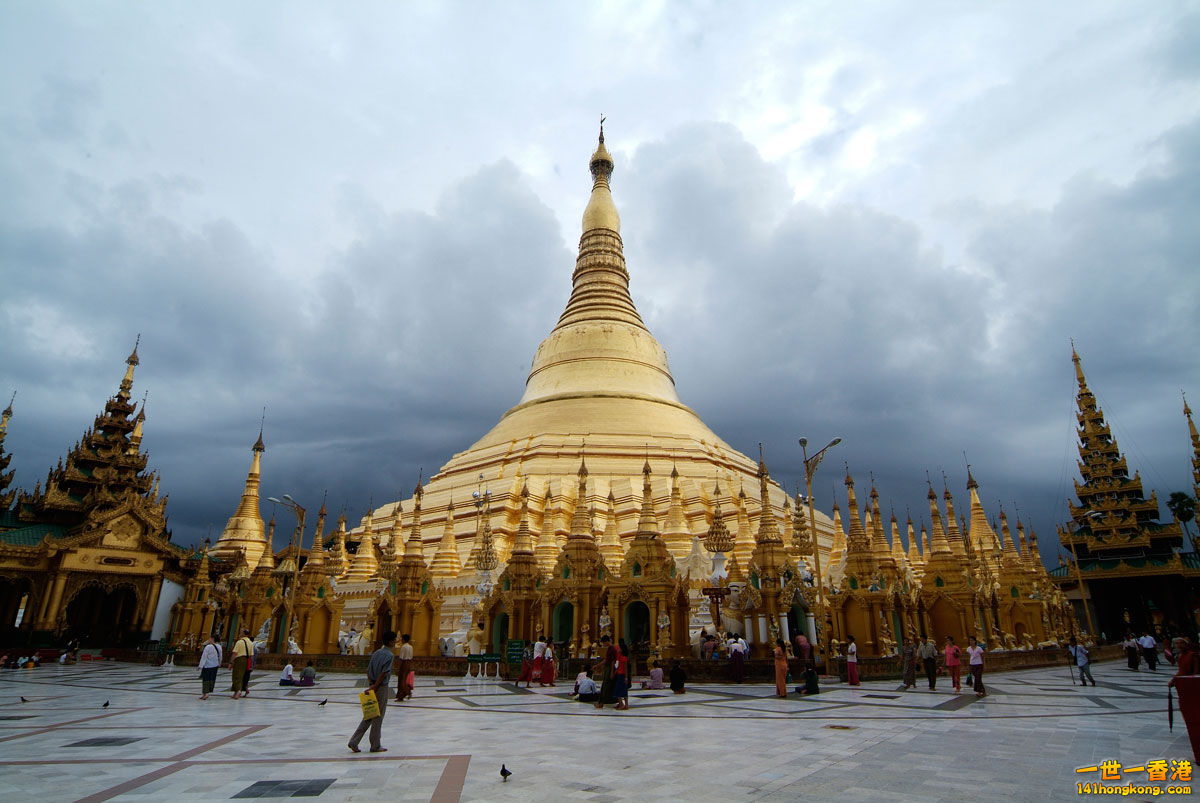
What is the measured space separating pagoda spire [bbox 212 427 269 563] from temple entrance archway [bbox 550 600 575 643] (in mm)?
25979

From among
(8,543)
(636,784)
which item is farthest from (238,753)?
(8,543)

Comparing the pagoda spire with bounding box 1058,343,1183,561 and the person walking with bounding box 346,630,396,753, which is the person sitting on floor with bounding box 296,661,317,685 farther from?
the pagoda spire with bounding box 1058,343,1183,561

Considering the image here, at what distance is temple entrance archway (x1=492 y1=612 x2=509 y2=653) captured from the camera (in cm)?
2228

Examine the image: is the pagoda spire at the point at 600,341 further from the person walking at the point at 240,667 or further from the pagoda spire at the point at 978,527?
the person walking at the point at 240,667

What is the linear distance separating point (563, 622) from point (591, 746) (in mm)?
14147

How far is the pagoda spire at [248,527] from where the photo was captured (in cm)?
4109

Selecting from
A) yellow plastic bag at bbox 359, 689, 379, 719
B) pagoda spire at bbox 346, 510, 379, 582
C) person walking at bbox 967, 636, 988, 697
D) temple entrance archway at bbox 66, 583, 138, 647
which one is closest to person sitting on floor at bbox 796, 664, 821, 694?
person walking at bbox 967, 636, 988, 697

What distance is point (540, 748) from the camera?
7.54m

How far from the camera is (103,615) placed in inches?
1369

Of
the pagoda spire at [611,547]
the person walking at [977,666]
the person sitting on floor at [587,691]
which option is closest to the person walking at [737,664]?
the person sitting on floor at [587,691]

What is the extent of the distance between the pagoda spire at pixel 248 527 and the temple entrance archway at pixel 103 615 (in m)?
5.94

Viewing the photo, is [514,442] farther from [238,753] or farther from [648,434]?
[238,753]

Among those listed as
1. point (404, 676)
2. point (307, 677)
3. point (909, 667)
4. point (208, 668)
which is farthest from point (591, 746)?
point (307, 677)

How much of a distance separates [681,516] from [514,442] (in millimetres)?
14435
